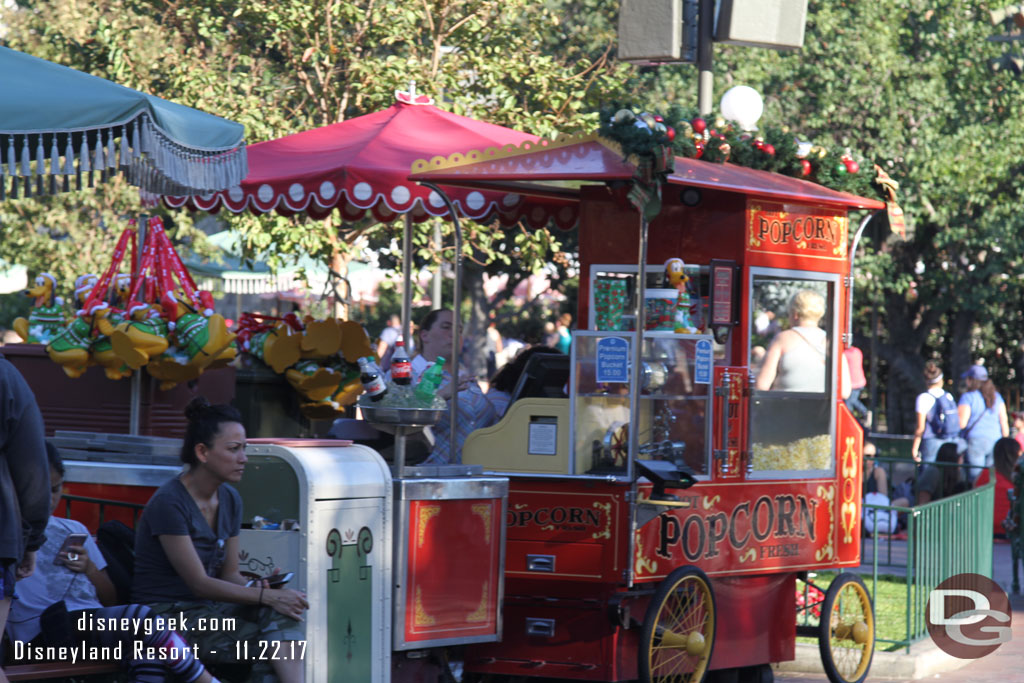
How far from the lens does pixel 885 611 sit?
10.8 m

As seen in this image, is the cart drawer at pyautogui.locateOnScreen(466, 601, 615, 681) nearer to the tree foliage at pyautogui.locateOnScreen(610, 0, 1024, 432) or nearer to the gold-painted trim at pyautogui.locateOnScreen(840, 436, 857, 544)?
the gold-painted trim at pyautogui.locateOnScreen(840, 436, 857, 544)

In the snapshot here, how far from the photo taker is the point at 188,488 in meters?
5.54

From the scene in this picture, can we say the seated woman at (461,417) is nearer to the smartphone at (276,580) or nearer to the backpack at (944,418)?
the smartphone at (276,580)

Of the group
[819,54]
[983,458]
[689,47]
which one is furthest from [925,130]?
[689,47]

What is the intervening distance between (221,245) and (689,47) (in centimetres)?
1201

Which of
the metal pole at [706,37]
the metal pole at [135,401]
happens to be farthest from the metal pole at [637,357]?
the metal pole at [135,401]

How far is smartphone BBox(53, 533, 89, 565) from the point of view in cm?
537

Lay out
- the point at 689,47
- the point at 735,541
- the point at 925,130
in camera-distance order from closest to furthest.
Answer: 1. the point at 735,541
2. the point at 689,47
3. the point at 925,130

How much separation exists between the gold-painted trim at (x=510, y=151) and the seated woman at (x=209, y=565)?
8.25ft

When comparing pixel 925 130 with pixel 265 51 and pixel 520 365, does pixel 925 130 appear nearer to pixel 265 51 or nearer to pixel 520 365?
pixel 265 51

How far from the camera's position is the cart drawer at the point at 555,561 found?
7168mm

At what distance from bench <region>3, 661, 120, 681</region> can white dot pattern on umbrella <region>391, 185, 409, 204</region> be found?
14.6 ft

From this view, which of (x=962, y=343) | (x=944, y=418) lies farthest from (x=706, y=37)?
(x=962, y=343)

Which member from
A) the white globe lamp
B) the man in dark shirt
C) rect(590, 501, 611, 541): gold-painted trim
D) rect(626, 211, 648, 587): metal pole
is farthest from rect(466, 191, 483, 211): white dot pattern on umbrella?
the man in dark shirt
